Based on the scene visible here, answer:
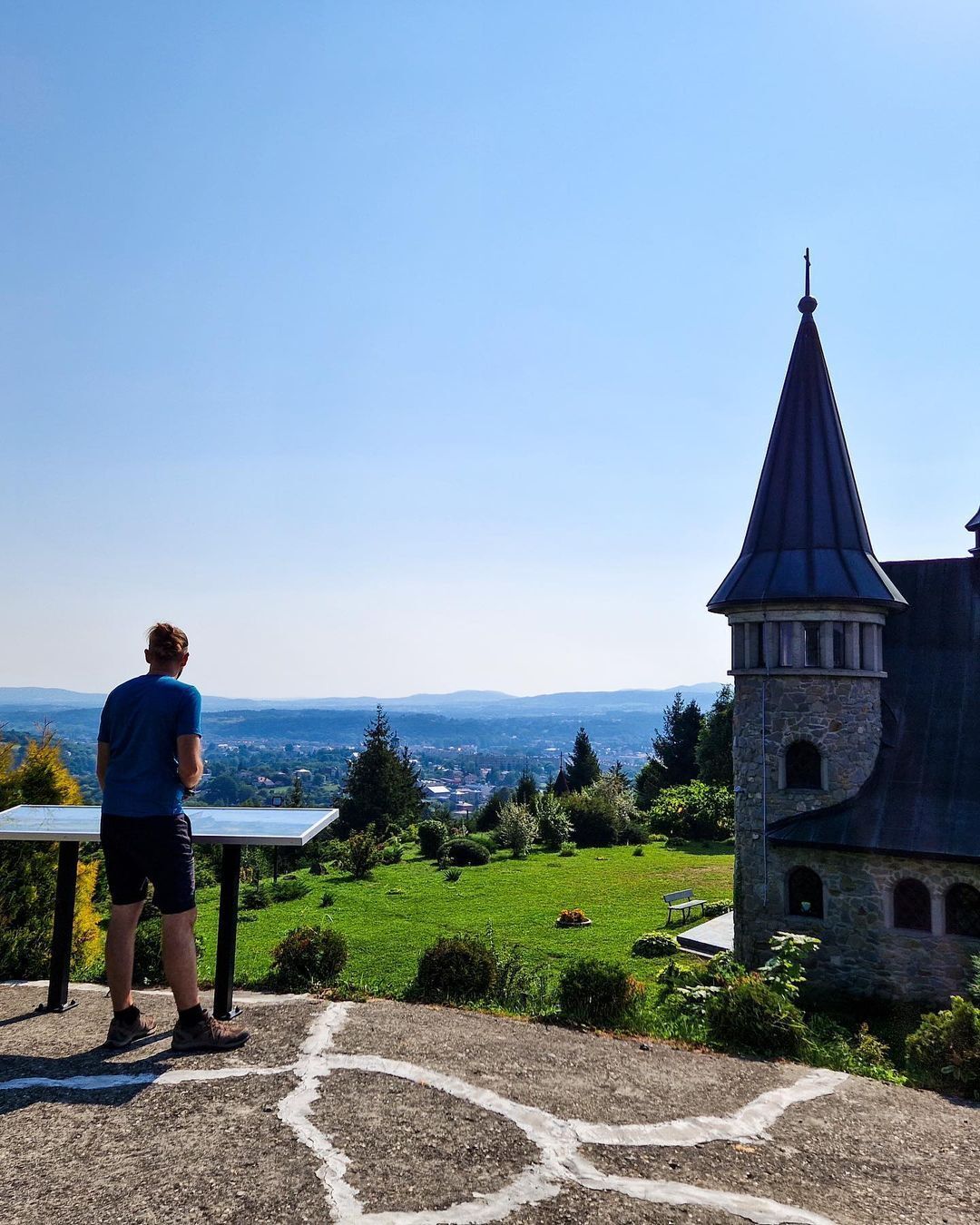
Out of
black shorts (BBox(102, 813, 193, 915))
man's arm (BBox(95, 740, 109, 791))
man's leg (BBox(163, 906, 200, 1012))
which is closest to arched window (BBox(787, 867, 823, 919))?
man's leg (BBox(163, 906, 200, 1012))

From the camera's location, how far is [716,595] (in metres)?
15.1

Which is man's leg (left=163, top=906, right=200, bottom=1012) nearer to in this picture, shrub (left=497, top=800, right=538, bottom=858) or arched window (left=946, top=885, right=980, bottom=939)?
arched window (left=946, top=885, right=980, bottom=939)

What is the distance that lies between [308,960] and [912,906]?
385 inches

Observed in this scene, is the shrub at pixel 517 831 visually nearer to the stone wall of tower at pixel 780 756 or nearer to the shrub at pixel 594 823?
the shrub at pixel 594 823

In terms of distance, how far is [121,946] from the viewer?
5.39 meters

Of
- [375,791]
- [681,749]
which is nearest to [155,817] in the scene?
[375,791]

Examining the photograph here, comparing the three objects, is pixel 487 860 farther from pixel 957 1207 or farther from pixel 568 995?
pixel 957 1207

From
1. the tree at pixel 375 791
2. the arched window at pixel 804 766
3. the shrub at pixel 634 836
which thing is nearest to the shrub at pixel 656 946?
the arched window at pixel 804 766

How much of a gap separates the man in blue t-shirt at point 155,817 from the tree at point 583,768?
4123cm

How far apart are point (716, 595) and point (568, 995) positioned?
29.5ft

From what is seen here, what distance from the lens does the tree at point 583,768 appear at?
46.2 m

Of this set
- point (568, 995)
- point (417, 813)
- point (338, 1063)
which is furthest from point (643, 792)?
point (338, 1063)

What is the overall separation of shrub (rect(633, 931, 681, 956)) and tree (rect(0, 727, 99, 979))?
9539 mm

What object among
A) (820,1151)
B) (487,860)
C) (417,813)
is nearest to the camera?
(820,1151)
